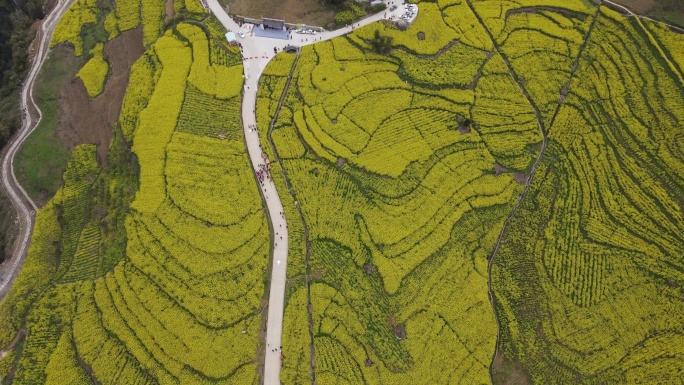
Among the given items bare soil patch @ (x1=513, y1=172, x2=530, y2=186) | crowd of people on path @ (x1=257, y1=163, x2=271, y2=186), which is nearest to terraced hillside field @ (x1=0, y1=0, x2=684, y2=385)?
bare soil patch @ (x1=513, y1=172, x2=530, y2=186)

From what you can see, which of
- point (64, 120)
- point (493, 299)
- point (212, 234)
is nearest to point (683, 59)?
point (493, 299)

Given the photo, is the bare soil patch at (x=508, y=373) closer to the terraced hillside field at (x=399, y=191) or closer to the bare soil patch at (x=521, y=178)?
the terraced hillside field at (x=399, y=191)

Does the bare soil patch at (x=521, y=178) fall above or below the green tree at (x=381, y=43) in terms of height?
below

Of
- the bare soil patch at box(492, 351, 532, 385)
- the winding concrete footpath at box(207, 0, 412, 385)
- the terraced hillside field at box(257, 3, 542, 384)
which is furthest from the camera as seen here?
the terraced hillside field at box(257, 3, 542, 384)

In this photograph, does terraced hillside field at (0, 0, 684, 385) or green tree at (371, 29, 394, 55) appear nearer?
terraced hillside field at (0, 0, 684, 385)

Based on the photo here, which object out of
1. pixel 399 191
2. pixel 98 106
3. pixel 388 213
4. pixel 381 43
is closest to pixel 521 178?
pixel 399 191

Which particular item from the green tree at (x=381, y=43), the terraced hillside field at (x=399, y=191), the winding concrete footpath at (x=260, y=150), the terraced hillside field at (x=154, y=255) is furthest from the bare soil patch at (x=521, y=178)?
the terraced hillside field at (x=154, y=255)

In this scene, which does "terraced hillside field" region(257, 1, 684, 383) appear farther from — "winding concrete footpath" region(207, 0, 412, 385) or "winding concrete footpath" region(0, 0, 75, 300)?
"winding concrete footpath" region(0, 0, 75, 300)
